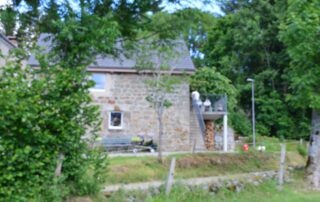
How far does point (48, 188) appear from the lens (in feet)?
23.6

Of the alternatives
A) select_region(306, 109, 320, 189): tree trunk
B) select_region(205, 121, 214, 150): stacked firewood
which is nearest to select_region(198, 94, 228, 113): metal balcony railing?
select_region(205, 121, 214, 150): stacked firewood

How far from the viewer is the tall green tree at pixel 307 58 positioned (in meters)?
12.1

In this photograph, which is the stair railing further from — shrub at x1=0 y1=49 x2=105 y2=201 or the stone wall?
shrub at x1=0 y1=49 x2=105 y2=201

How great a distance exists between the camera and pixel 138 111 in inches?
837

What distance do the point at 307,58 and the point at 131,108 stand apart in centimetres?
1075

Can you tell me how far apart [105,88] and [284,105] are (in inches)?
673

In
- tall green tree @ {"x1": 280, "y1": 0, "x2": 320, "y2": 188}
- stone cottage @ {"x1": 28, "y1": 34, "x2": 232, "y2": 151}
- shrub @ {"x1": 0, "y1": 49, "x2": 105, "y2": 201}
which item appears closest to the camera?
shrub @ {"x1": 0, "y1": 49, "x2": 105, "y2": 201}

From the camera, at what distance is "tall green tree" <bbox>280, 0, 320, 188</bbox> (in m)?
12.1

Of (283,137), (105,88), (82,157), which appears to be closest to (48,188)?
(82,157)

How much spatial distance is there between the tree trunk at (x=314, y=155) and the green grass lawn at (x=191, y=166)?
169cm

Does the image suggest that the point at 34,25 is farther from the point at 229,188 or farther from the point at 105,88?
the point at 105,88

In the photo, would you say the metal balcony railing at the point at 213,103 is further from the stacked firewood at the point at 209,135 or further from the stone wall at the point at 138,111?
the stacked firewood at the point at 209,135

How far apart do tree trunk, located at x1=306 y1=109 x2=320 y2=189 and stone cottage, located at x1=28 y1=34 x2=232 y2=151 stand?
8.50 meters

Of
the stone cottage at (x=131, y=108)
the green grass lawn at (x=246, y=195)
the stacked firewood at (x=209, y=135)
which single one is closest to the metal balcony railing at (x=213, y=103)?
the stone cottage at (x=131, y=108)
